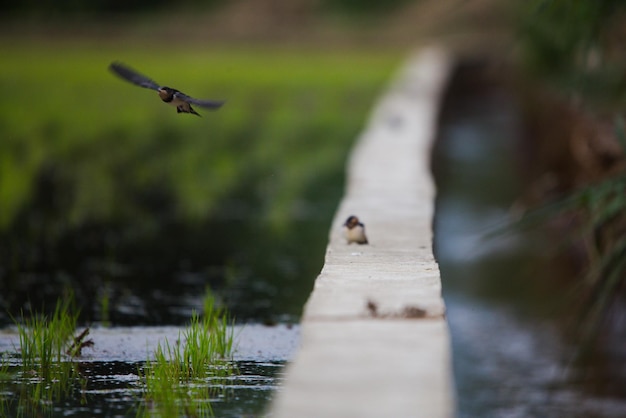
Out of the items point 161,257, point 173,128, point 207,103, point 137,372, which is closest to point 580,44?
point 161,257

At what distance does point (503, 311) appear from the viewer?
629 centimetres

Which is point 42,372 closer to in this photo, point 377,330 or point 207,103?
point 207,103

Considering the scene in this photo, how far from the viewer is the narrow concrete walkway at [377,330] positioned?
2322mm

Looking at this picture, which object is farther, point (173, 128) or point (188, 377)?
point (173, 128)

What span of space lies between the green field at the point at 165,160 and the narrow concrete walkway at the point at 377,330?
1.40 meters

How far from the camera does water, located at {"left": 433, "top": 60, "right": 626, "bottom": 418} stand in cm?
501

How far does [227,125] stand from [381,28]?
18149 mm

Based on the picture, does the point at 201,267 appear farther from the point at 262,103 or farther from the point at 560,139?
the point at 262,103

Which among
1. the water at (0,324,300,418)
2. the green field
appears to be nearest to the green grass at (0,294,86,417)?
the water at (0,324,300,418)

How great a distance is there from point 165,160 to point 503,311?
4.10 m

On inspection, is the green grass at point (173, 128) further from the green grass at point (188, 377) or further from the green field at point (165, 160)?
the green grass at point (188, 377)

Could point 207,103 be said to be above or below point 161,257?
above

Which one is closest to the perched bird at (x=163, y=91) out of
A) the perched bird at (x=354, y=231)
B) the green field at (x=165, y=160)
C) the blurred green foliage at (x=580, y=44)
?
the perched bird at (x=354, y=231)

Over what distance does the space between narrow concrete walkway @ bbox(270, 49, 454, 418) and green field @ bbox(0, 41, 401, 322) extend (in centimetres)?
140
